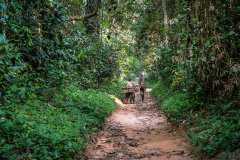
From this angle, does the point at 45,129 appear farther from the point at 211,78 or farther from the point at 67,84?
the point at 67,84

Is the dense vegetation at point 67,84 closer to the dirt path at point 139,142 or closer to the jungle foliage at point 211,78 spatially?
the jungle foliage at point 211,78

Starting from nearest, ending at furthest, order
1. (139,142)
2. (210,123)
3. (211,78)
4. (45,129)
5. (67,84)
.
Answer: (45,129), (210,123), (139,142), (211,78), (67,84)

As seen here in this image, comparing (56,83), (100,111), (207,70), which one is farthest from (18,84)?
(207,70)

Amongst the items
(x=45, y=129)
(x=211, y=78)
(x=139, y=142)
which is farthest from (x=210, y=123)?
(x=45, y=129)

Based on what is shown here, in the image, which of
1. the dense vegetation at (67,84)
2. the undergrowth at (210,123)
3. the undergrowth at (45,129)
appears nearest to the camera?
the undergrowth at (45,129)

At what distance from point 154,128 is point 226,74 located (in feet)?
10.9

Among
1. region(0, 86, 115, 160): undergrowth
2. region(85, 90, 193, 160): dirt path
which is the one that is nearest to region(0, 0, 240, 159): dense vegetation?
region(0, 86, 115, 160): undergrowth

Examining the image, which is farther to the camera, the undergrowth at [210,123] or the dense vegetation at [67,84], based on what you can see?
the undergrowth at [210,123]

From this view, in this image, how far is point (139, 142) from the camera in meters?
11.6

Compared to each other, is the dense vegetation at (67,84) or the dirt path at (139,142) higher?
the dense vegetation at (67,84)

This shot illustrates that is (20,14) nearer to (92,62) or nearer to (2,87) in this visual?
(2,87)


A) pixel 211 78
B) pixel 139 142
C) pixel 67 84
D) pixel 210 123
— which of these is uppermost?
pixel 211 78

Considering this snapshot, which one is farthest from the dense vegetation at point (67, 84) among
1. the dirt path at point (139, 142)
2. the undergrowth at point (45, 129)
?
the dirt path at point (139, 142)

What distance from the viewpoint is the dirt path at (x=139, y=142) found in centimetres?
998
